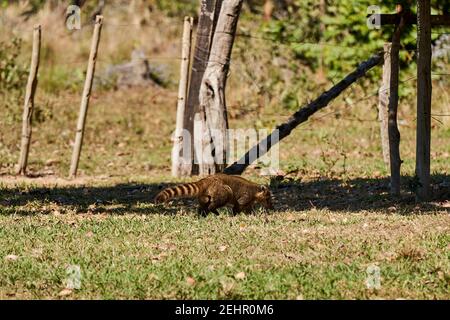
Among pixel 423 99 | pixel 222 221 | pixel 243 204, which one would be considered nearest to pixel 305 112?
pixel 423 99

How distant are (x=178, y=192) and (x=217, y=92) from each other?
4.36 metres

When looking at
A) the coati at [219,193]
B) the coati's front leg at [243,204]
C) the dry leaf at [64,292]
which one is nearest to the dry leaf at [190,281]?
the dry leaf at [64,292]

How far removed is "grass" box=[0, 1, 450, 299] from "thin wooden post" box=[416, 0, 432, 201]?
0.20m

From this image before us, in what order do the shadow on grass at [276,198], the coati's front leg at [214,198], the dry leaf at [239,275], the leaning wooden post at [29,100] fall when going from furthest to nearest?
the leaning wooden post at [29,100]
the shadow on grass at [276,198]
the coati's front leg at [214,198]
the dry leaf at [239,275]

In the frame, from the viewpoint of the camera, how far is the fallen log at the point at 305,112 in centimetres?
1402

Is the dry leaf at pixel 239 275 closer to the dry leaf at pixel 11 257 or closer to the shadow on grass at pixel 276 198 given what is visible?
the dry leaf at pixel 11 257

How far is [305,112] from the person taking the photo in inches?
562

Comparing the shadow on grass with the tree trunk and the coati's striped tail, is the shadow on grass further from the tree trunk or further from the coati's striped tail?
the tree trunk

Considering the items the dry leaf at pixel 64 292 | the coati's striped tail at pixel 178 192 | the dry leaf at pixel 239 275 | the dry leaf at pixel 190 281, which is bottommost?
the dry leaf at pixel 64 292

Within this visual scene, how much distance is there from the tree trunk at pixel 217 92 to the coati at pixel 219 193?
12.1ft

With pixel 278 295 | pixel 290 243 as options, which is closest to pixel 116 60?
pixel 290 243

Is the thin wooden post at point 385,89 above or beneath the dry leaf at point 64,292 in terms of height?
above

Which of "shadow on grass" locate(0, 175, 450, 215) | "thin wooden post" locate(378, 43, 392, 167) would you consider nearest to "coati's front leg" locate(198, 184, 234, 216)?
"shadow on grass" locate(0, 175, 450, 215)

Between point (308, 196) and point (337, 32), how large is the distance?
997 centimetres
